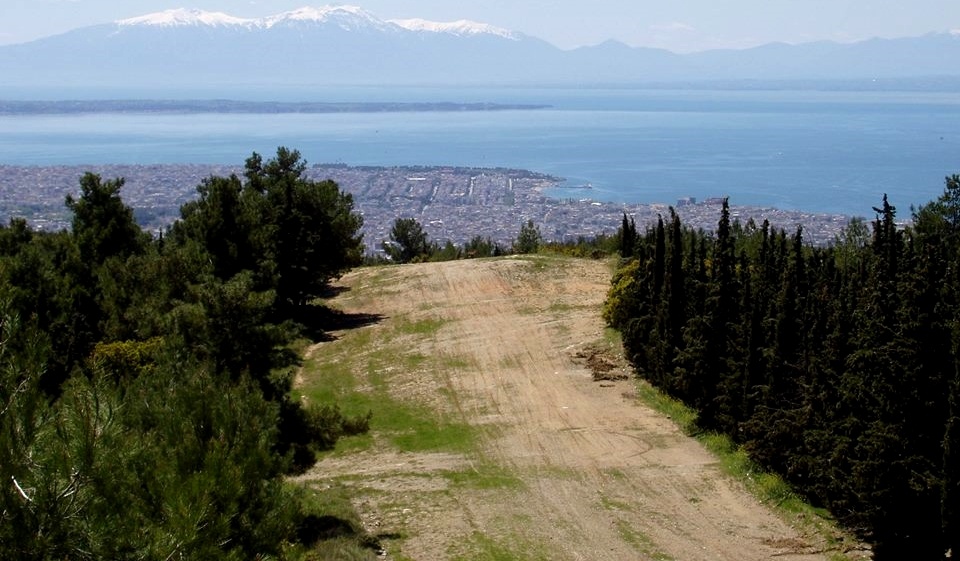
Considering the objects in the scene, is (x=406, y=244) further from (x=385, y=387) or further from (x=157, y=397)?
(x=157, y=397)

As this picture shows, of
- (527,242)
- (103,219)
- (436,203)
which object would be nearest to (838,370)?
(103,219)

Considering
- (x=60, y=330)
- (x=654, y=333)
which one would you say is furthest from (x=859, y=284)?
(x=60, y=330)

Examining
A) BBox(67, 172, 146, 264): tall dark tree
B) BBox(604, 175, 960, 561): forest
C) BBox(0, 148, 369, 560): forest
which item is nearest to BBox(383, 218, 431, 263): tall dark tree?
BBox(0, 148, 369, 560): forest

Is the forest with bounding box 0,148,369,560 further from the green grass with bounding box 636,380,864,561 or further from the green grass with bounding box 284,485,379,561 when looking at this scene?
the green grass with bounding box 636,380,864,561

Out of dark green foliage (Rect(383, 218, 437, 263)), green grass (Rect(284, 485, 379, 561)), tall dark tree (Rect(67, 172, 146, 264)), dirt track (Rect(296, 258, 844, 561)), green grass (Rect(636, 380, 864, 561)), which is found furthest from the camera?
dark green foliage (Rect(383, 218, 437, 263))

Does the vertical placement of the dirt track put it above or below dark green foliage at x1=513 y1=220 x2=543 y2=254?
below

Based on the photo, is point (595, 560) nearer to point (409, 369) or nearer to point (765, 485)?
point (765, 485)
